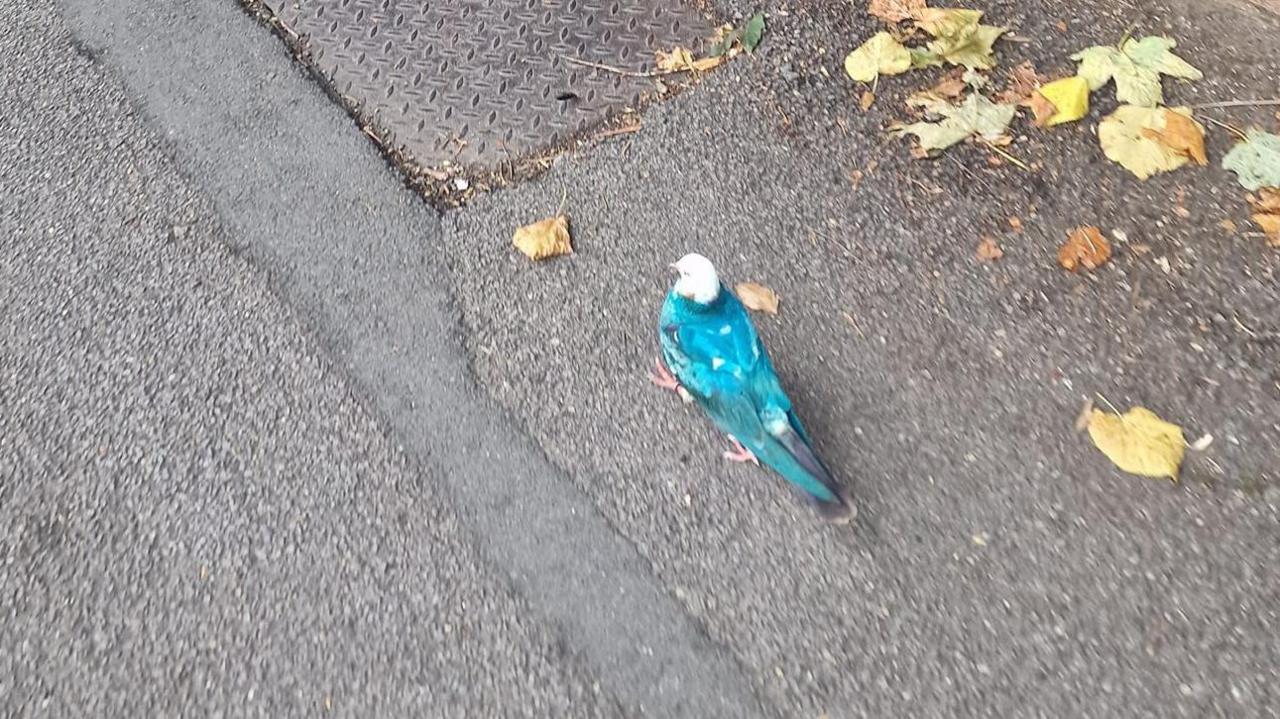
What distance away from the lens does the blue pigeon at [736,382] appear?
1.80 m

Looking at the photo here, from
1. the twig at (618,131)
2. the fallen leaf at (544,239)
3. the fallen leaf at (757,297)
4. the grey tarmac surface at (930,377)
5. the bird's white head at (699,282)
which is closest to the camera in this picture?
the grey tarmac surface at (930,377)

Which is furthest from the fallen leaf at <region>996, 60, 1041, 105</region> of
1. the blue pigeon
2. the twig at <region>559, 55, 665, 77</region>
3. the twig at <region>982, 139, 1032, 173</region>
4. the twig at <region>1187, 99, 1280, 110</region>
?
the blue pigeon

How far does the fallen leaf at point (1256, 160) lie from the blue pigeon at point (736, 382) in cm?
144

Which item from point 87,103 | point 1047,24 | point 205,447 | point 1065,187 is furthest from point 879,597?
point 87,103

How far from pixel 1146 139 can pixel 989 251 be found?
0.58m

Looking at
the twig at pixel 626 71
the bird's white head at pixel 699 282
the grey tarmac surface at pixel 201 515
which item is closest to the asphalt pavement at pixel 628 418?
the grey tarmac surface at pixel 201 515

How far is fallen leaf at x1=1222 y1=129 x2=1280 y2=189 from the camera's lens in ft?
7.51

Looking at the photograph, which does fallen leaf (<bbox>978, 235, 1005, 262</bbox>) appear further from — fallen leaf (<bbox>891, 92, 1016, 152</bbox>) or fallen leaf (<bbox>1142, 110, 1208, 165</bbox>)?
fallen leaf (<bbox>1142, 110, 1208, 165</bbox>)

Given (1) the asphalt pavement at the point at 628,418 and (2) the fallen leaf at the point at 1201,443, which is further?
(2) the fallen leaf at the point at 1201,443

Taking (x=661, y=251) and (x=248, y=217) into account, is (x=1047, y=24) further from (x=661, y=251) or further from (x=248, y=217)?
(x=248, y=217)

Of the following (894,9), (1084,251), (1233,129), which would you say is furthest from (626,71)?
(1233,129)

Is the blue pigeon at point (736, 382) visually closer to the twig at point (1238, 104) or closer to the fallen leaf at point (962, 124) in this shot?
the fallen leaf at point (962, 124)

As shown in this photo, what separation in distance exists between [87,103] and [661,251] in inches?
75.8

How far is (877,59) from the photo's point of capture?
261cm
